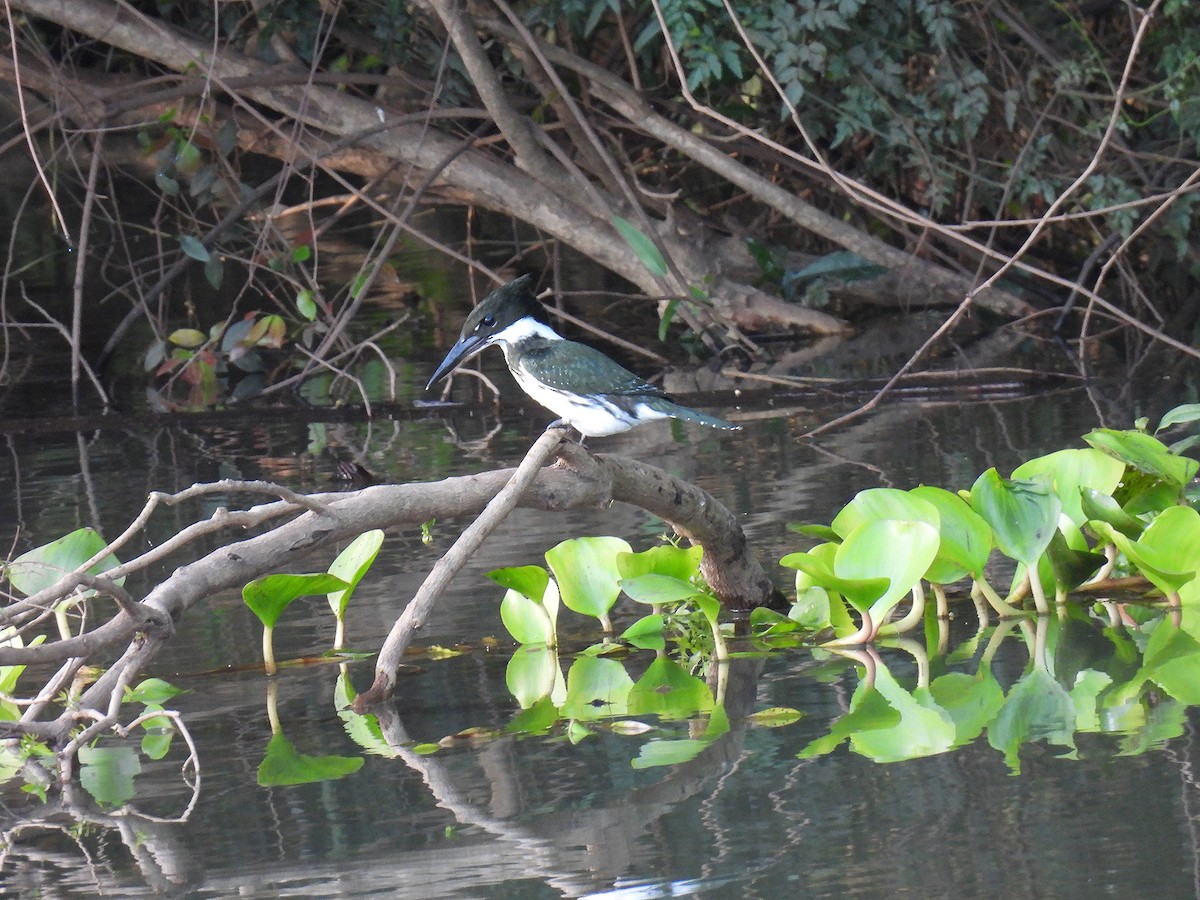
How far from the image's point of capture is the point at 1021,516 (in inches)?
127

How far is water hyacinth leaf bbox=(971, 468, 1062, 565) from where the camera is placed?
321 cm

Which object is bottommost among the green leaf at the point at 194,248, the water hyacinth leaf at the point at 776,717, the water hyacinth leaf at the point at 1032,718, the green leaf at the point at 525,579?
the water hyacinth leaf at the point at 1032,718

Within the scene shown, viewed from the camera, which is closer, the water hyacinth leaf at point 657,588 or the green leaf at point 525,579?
the water hyacinth leaf at point 657,588

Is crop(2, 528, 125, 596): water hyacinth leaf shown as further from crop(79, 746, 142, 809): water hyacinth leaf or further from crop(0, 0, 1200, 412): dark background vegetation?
crop(0, 0, 1200, 412): dark background vegetation

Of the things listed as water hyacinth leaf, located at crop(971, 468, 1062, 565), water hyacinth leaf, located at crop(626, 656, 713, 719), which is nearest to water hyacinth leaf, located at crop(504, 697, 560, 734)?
water hyacinth leaf, located at crop(626, 656, 713, 719)

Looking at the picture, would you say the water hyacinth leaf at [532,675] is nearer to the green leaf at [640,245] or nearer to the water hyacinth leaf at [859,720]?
the water hyacinth leaf at [859,720]

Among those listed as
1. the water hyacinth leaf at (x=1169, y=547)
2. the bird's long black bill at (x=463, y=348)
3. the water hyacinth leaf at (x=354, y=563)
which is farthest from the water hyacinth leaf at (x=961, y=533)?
the bird's long black bill at (x=463, y=348)

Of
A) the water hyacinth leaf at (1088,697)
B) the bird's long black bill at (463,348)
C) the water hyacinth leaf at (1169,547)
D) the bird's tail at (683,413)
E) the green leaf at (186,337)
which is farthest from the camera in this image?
the green leaf at (186,337)

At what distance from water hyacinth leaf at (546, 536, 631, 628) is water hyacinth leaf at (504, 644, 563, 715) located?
0.12 m

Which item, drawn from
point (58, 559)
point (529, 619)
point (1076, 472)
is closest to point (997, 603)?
point (1076, 472)

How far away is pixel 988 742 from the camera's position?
2.64 m

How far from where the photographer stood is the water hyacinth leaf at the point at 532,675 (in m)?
3.02

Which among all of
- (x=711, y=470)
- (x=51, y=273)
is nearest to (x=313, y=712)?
(x=711, y=470)

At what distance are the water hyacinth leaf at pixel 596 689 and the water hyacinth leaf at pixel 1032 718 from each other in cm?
67
